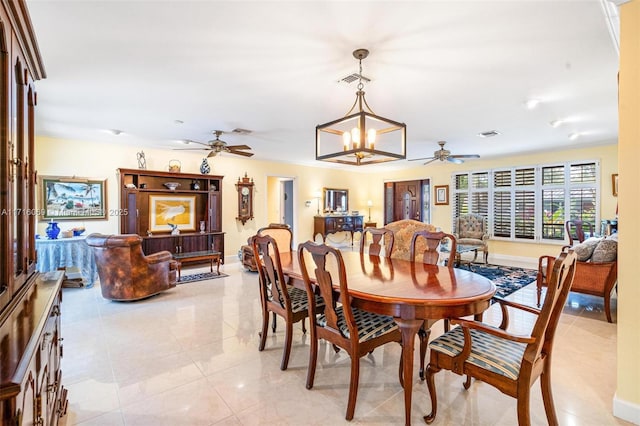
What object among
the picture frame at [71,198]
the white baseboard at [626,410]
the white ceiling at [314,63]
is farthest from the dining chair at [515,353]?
the picture frame at [71,198]

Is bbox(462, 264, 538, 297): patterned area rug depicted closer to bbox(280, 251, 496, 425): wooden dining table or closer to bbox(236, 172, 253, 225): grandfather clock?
bbox(280, 251, 496, 425): wooden dining table

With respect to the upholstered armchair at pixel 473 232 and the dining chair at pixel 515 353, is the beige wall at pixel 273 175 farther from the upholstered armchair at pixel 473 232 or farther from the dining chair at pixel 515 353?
the dining chair at pixel 515 353

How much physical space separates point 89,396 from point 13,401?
1686mm

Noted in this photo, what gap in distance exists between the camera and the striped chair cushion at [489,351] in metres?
1.63

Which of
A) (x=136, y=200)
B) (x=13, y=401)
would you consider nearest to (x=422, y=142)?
(x=136, y=200)

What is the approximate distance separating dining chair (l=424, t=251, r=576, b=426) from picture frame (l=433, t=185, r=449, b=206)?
22.2ft

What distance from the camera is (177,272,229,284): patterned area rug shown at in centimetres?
530

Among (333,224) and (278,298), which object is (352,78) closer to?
(278,298)

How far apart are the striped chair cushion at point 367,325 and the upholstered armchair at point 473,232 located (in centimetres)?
511

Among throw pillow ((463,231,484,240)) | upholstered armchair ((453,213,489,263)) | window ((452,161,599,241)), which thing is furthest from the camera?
throw pillow ((463,231,484,240))

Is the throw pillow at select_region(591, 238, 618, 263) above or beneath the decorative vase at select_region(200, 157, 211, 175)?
beneath

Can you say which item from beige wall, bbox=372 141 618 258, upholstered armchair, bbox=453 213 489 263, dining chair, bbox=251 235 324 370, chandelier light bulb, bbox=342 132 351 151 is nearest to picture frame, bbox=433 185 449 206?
beige wall, bbox=372 141 618 258

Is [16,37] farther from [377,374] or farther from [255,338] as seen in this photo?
[377,374]

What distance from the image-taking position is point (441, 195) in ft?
27.6
